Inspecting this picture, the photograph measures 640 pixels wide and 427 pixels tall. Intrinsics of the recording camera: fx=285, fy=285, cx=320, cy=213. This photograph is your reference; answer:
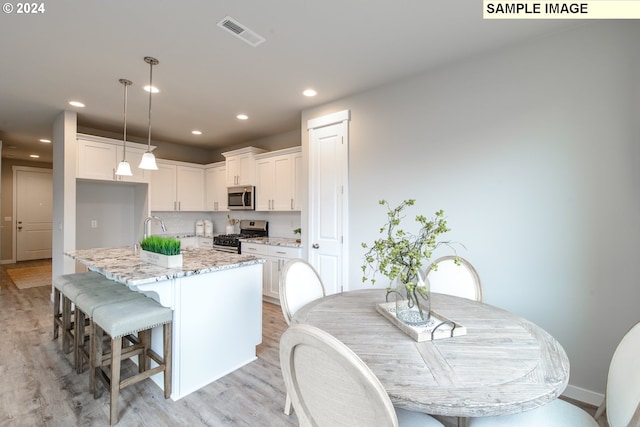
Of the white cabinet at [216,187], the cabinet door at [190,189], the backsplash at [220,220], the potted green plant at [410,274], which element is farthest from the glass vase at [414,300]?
the cabinet door at [190,189]

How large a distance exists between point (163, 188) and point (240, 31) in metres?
3.69

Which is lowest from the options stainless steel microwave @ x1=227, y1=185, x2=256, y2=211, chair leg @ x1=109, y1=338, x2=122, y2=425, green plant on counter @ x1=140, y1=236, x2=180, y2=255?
chair leg @ x1=109, y1=338, x2=122, y2=425

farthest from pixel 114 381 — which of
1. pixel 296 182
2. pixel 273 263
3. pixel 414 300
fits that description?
pixel 296 182

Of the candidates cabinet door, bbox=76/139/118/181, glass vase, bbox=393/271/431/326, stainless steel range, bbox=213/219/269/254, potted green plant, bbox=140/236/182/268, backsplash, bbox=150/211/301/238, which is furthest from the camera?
backsplash, bbox=150/211/301/238

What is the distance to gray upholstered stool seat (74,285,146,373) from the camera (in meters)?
2.05

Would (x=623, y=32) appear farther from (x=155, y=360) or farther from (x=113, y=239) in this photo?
(x=113, y=239)

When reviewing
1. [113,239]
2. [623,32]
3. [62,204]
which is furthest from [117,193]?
[623,32]

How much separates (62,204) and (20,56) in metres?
1.96

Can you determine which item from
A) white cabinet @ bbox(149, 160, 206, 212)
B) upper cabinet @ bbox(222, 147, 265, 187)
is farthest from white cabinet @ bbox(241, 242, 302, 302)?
white cabinet @ bbox(149, 160, 206, 212)

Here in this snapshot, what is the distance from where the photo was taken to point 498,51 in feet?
7.53

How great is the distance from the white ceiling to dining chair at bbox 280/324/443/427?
196 cm

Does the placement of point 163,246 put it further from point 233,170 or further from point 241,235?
point 233,170

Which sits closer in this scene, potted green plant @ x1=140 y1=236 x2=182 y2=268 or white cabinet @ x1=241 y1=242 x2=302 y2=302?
potted green plant @ x1=140 y1=236 x2=182 y2=268

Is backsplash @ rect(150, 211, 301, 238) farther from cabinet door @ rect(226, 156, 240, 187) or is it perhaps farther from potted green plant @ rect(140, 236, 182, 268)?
potted green plant @ rect(140, 236, 182, 268)
